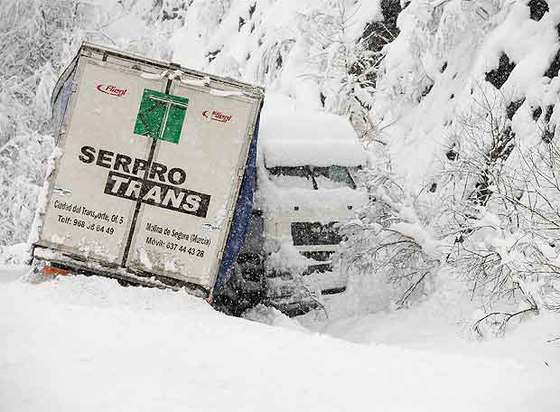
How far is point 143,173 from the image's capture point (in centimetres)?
857

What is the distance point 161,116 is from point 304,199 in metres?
2.47

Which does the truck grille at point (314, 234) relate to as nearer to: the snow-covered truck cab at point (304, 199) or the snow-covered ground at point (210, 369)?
the snow-covered truck cab at point (304, 199)

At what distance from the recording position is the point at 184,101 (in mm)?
8625

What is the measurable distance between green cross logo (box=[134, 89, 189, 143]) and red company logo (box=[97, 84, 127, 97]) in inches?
10.6

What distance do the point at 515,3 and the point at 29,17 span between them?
12.4 metres

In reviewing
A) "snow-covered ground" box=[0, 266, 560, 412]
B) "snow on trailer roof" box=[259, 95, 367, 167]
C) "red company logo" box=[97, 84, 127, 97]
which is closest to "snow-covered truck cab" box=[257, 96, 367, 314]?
"snow on trailer roof" box=[259, 95, 367, 167]

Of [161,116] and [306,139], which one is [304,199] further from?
[161,116]

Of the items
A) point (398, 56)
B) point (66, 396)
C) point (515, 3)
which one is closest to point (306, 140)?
point (66, 396)

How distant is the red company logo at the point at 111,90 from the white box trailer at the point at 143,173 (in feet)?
0.04

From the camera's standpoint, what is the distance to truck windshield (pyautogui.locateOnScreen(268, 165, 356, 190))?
9922mm

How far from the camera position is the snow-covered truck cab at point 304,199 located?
9586mm

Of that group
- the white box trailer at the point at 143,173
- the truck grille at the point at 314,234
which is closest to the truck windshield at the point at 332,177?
the truck grille at the point at 314,234

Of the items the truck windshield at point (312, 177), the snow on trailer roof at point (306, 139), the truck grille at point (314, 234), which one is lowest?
the truck grille at point (314, 234)

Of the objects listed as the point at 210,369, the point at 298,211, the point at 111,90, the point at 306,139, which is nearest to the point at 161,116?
the point at 111,90
